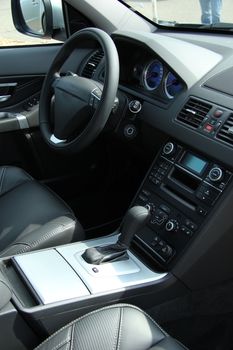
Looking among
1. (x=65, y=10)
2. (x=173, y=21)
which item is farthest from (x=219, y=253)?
(x=65, y=10)

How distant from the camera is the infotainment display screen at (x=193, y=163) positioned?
1790mm

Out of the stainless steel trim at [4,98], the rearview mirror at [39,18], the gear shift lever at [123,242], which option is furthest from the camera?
the stainless steel trim at [4,98]

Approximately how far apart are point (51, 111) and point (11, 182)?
353 millimetres

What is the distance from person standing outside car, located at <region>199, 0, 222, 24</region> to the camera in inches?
97.3

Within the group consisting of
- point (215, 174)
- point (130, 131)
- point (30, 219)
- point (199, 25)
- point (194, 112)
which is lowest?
point (30, 219)

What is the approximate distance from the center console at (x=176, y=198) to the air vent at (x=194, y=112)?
3.7 inches

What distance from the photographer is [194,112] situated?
6.15 ft

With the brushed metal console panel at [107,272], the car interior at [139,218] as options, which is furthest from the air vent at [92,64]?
the brushed metal console panel at [107,272]

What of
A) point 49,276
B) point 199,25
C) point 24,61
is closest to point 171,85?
point 199,25

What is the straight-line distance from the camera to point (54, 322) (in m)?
1.46

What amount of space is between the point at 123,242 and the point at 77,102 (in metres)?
0.55

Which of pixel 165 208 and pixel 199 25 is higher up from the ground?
pixel 199 25

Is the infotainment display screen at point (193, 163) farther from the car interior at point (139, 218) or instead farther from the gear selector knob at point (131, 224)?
the gear selector knob at point (131, 224)

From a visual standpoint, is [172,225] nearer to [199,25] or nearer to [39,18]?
[199,25]
